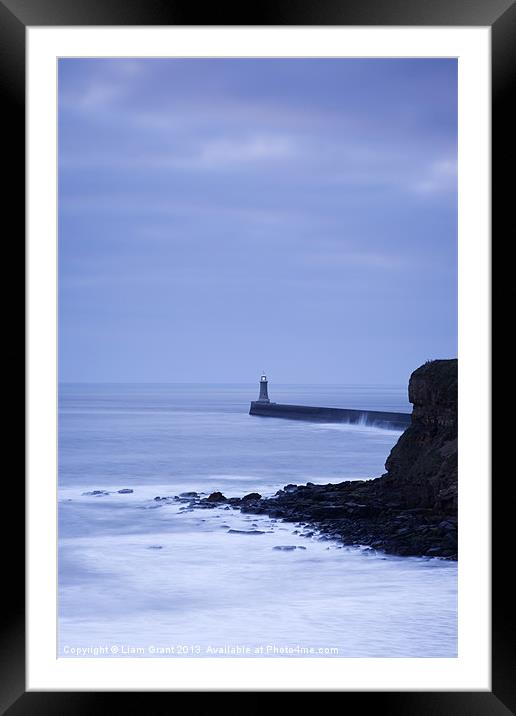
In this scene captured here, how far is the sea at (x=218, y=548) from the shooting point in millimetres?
4992

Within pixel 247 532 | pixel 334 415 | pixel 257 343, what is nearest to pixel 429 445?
pixel 247 532

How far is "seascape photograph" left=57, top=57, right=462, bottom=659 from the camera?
20.0ft

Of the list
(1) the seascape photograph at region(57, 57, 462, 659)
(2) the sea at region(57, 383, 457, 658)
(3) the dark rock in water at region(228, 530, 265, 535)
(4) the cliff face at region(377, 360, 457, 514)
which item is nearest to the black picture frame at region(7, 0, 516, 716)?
(2) the sea at region(57, 383, 457, 658)

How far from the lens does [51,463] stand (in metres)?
1.50

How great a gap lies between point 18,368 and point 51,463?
0.22 metres

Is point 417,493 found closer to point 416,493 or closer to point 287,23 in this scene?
point 416,493

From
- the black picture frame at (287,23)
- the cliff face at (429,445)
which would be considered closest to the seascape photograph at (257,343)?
the cliff face at (429,445)

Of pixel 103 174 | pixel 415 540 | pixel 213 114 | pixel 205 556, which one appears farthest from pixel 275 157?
pixel 415 540

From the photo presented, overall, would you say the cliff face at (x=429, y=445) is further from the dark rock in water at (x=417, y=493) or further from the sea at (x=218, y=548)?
the sea at (x=218, y=548)

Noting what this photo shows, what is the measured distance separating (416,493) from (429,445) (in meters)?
0.52

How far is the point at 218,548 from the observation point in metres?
10.1

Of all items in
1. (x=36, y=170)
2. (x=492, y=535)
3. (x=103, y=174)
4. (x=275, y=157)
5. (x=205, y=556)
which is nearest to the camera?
(x=492, y=535)

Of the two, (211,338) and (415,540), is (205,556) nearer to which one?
(415,540)

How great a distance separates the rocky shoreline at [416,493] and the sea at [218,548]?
0.17m
